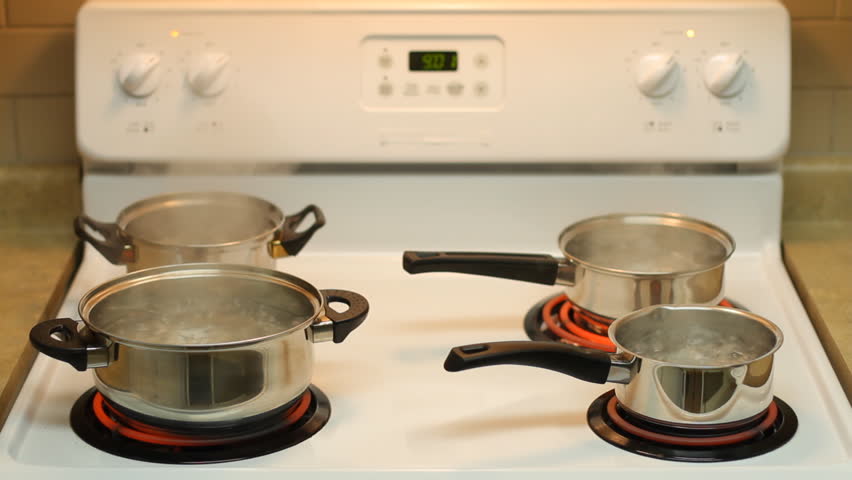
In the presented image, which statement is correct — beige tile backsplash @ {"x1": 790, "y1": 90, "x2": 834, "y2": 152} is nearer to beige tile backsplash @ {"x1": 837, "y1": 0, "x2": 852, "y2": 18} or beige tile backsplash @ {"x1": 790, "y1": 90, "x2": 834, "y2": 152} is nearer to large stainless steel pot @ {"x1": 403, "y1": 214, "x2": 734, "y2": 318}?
beige tile backsplash @ {"x1": 837, "y1": 0, "x2": 852, "y2": 18}

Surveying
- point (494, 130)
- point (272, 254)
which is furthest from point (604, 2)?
point (272, 254)

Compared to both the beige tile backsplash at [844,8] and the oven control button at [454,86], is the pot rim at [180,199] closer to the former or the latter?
the oven control button at [454,86]

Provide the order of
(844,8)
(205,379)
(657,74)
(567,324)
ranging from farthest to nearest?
(844,8)
(657,74)
(567,324)
(205,379)

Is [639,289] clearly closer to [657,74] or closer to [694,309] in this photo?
[694,309]

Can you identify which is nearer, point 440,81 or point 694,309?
point 694,309

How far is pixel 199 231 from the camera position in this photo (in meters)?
1.20

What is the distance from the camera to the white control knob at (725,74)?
117cm

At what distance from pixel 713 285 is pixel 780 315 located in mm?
134

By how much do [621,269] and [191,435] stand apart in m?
0.45

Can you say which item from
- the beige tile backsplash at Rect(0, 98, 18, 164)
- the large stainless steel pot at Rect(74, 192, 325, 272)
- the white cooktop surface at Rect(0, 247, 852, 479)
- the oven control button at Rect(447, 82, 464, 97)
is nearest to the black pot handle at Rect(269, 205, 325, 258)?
the large stainless steel pot at Rect(74, 192, 325, 272)

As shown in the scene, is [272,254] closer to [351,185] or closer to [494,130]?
[351,185]

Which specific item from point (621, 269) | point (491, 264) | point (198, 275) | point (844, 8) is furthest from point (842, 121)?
point (198, 275)

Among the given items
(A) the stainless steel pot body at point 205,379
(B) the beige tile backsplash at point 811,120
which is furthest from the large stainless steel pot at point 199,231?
(B) the beige tile backsplash at point 811,120

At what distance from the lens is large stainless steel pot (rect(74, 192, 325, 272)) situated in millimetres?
1051
